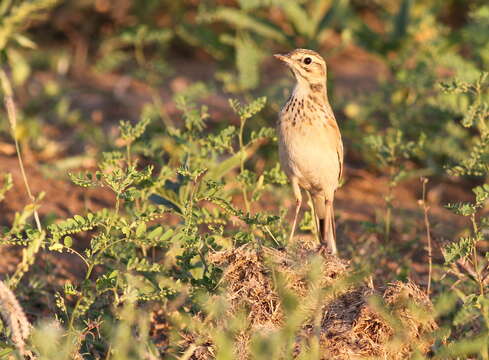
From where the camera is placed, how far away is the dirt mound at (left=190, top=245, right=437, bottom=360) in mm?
3945

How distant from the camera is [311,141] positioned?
5629mm

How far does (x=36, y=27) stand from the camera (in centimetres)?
1024

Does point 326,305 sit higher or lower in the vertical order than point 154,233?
lower

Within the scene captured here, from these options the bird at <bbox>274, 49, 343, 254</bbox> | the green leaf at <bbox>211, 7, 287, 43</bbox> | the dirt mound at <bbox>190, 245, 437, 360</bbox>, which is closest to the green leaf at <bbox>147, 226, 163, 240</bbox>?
the dirt mound at <bbox>190, 245, 437, 360</bbox>

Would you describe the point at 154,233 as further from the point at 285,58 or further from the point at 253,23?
the point at 253,23

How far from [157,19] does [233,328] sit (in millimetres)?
6591

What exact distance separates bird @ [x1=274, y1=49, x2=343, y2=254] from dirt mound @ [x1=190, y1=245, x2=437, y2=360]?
111 centimetres

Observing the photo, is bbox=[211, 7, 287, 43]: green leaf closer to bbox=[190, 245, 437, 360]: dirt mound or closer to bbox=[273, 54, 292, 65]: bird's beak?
bbox=[273, 54, 292, 65]: bird's beak

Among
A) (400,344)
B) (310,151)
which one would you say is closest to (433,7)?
(310,151)

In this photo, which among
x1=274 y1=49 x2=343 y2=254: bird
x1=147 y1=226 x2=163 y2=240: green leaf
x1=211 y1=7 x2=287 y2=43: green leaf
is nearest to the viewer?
x1=147 y1=226 x2=163 y2=240: green leaf

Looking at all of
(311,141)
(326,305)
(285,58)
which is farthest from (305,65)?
(326,305)

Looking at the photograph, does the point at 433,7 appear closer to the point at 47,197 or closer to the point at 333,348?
the point at 47,197

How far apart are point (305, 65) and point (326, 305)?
232 centimetres

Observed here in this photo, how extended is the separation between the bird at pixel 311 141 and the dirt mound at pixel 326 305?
3.64ft
